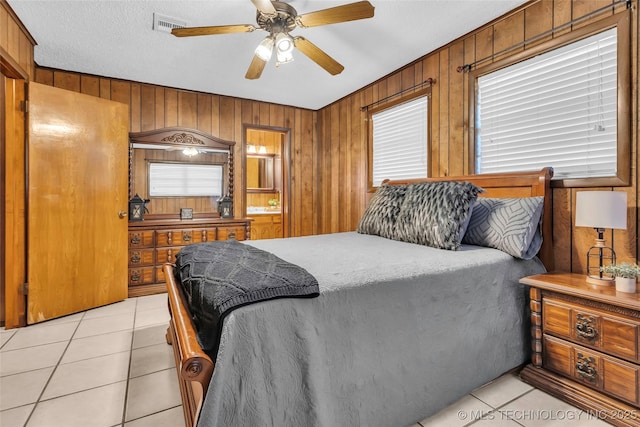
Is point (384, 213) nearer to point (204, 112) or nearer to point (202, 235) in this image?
point (202, 235)

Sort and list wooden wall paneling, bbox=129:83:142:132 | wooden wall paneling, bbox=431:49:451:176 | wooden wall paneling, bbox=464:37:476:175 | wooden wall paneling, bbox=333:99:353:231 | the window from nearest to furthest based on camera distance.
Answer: wooden wall paneling, bbox=464:37:476:175 < wooden wall paneling, bbox=431:49:451:176 < wooden wall paneling, bbox=129:83:142:132 < the window < wooden wall paneling, bbox=333:99:353:231

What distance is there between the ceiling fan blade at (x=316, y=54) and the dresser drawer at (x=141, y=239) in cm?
260

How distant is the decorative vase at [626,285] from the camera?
1.60 meters

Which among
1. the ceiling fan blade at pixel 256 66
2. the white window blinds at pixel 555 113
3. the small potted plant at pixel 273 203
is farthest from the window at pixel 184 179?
the white window blinds at pixel 555 113

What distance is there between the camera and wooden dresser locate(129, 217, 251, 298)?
11.8ft

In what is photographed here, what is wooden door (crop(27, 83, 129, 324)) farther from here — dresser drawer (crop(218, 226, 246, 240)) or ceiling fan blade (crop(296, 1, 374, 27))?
ceiling fan blade (crop(296, 1, 374, 27))

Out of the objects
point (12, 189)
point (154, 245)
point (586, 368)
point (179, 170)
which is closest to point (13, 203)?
point (12, 189)

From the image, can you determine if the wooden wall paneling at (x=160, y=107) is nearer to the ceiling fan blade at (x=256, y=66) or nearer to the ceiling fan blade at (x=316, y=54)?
the ceiling fan blade at (x=256, y=66)

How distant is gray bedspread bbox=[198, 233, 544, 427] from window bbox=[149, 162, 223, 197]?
2.71 m

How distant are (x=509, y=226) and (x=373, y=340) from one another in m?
1.26

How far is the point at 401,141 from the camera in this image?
3.59 m

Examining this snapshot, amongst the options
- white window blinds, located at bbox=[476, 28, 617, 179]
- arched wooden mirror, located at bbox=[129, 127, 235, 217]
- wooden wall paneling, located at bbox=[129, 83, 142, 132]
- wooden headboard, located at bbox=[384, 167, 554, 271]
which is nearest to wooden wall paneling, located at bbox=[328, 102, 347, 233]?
arched wooden mirror, located at bbox=[129, 127, 235, 217]

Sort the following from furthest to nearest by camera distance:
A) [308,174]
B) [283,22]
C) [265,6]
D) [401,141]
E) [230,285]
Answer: [308,174] < [401,141] < [283,22] < [265,6] < [230,285]

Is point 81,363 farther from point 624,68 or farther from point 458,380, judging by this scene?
point 624,68
